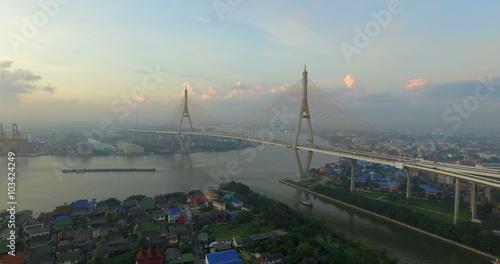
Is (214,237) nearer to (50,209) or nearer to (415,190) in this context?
(50,209)

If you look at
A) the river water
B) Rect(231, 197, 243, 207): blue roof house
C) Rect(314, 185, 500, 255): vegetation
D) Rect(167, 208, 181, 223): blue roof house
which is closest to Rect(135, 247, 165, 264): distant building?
Rect(167, 208, 181, 223): blue roof house

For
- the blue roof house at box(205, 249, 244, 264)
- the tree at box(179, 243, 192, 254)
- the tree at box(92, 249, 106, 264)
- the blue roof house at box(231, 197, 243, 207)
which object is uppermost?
the blue roof house at box(231, 197, 243, 207)

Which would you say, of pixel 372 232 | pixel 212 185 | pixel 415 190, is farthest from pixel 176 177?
pixel 415 190

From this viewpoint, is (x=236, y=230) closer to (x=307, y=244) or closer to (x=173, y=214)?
(x=173, y=214)

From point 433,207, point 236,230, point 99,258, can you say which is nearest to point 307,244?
point 236,230

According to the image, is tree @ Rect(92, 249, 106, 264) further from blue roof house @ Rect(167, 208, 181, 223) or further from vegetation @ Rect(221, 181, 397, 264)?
vegetation @ Rect(221, 181, 397, 264)

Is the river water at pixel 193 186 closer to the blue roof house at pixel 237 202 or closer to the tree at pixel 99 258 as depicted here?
the blue roof house at pixel 237 202
